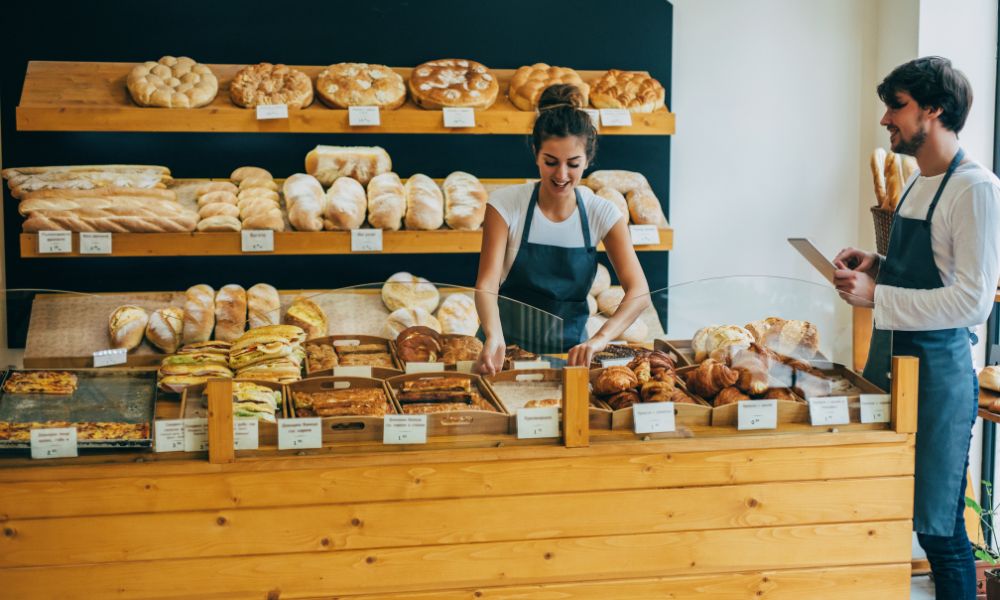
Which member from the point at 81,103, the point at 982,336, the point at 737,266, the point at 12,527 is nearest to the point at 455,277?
the point at 737,266

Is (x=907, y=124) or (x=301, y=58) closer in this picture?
(x=907, y=124)

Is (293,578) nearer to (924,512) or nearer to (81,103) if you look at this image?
(924,512)

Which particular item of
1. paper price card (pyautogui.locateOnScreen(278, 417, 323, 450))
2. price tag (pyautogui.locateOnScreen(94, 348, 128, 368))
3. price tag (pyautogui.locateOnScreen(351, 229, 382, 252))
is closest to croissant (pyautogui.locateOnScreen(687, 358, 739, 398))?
paper price card (pyautogui.locateOnScreen(278, 417, 323, 450))

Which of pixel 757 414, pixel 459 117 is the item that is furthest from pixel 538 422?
pixel 459 117

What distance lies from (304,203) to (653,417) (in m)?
1.76

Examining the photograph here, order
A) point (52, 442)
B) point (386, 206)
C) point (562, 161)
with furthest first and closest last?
point (386, 206) → point (562, 161) → point (52, 442)

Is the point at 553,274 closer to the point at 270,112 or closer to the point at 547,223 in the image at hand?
the point at 547,223

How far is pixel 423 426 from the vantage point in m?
2.14

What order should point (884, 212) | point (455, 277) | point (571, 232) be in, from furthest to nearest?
1. point (455, 277)
2. point (884, 212)
3. point (571, 232)

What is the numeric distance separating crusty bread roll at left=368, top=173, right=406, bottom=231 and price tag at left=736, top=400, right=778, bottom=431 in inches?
67.2

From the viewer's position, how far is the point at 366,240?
3578mm

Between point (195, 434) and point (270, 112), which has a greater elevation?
point (270, 112)

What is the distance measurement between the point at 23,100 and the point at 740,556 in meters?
2.80

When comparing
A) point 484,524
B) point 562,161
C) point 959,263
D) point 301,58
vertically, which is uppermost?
point 301,58
